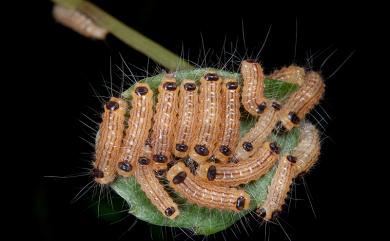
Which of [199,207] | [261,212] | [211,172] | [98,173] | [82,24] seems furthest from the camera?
[82,24]

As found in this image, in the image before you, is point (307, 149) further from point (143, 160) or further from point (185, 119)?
point (143, 160)

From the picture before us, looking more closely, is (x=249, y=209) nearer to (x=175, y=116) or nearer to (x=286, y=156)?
(x=286, y=156)

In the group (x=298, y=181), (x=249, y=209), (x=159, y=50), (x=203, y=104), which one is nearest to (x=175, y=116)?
(x=203, y=104)

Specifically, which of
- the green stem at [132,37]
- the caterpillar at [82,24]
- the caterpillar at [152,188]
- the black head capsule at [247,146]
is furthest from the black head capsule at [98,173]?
the caterpillar at [82,24]

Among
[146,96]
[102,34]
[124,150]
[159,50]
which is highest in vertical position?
[102,34]

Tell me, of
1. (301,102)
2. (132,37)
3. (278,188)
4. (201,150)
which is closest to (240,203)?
(278,188)

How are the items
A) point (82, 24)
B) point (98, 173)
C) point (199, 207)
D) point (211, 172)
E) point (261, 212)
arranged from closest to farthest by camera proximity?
point (98, 173), point (211, 172), point (199, 207), point (261, 212), point (82, 24)

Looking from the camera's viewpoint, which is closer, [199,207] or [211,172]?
[211,172]
